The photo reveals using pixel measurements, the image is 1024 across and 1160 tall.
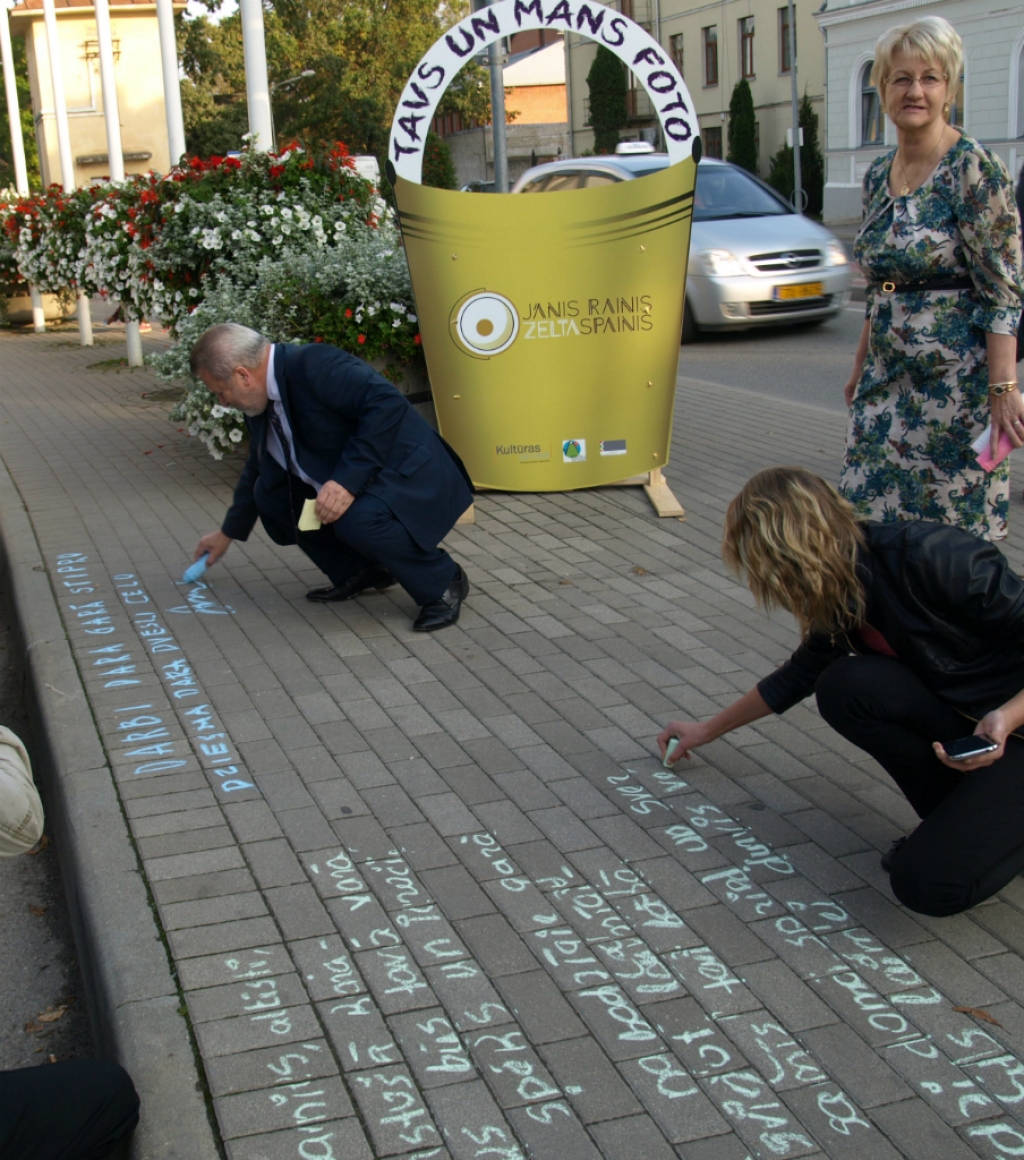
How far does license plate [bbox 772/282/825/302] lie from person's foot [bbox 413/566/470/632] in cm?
885

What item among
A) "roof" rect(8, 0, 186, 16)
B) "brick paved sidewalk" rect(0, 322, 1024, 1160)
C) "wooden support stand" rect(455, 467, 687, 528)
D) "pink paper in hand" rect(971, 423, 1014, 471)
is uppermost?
"roof" rect(8, 0, 186, 16)

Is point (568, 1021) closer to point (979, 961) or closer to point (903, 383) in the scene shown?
point (979, 961)

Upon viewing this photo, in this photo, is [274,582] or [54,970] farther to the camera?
[274,582]

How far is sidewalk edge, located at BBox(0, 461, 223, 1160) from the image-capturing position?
2564mm

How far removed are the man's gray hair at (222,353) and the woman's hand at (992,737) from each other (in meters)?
3.07

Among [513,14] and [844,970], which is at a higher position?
[513,14]

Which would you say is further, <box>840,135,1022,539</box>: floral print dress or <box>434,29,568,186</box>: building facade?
<box>434,29,568,186</box>: building facade

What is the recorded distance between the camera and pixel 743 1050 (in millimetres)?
2686

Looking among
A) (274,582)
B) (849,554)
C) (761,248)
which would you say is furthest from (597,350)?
(761,248)

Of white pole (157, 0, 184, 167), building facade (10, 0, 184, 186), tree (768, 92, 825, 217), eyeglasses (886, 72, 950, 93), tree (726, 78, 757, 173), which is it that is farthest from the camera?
tree (726, 78, 757, 173)

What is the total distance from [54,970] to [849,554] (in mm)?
2255

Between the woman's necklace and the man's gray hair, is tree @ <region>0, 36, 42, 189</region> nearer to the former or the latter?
the man's gray hair

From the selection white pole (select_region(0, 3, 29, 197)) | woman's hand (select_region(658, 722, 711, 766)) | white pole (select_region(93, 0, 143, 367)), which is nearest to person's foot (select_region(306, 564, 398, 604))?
woman's hand (select_region(658, 722, 711, 766))

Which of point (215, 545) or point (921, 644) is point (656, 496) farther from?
point (921, 644)
